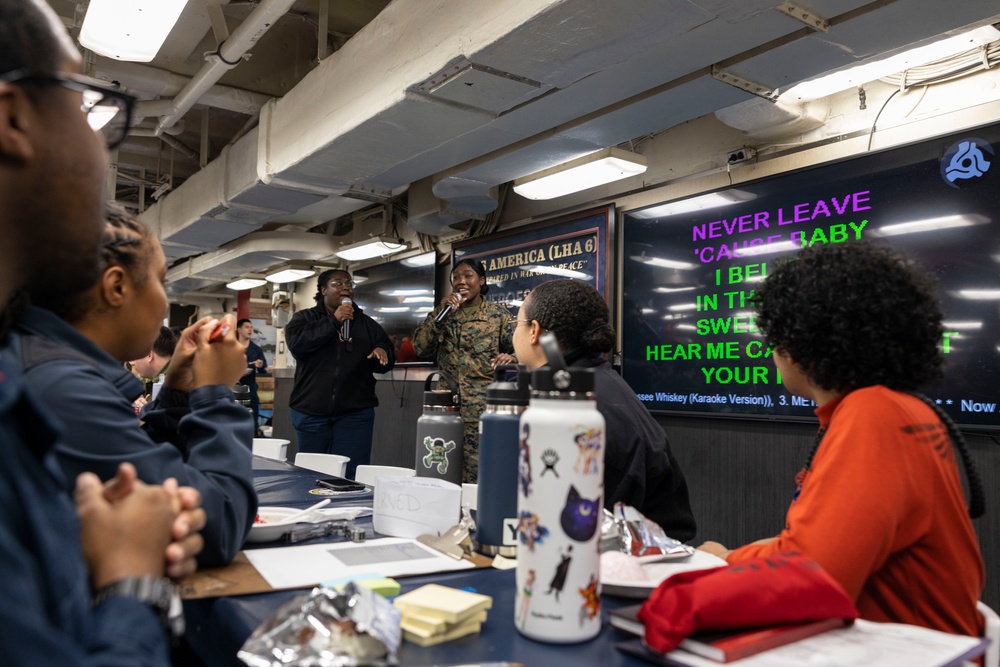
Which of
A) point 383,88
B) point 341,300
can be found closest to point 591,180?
point 383,88

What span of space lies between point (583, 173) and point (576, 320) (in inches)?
96.5

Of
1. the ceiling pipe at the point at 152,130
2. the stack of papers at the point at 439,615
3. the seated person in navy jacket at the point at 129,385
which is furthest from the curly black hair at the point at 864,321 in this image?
the ceiling pipe at the point at 152,130

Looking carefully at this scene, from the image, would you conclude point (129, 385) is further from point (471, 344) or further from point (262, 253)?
point (262, 253)

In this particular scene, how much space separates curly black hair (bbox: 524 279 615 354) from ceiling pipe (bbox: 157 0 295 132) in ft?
7.72

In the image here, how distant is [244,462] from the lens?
115 centimetres

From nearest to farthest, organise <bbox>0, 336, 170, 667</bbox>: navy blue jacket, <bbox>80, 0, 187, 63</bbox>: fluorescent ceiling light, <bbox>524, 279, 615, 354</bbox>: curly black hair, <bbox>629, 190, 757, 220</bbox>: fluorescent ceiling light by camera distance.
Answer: <bbox>0, 336, 170, 667</bbox>: navy blue jacket → <bbox>524, 279, 615, 354</bbox>: curly black hair → <bbox>80, 0, 187, 63</bbox>: fluorescent ceiling light → <bbox>629, 190, 757, 220</bbox>: fluorescent ceiling light

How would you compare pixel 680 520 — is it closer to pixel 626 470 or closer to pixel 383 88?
pixel 626 470

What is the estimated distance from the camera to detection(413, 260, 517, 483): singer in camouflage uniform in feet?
13.3

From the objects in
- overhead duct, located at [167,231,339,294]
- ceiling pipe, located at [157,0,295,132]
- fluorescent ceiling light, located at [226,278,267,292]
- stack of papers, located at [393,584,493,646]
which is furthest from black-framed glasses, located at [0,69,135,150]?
fluorescent ceiling light, located at [226,278,267,292]

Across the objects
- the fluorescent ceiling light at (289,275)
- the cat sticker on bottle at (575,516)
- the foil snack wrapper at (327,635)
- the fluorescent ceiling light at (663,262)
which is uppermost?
the fluorescent ceiling light at (289,275)

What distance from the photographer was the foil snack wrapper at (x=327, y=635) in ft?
2.09

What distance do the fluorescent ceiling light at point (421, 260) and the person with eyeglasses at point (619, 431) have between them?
4.29 meters

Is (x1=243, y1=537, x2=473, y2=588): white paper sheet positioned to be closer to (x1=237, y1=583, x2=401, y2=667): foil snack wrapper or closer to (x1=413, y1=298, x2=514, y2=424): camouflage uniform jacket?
(x1=237, y1=583, x2=401, y2=667): foil snack wrapper

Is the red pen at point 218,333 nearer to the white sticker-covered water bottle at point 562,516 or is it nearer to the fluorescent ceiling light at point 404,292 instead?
the white sticker-covered water bottle at point 562,516
